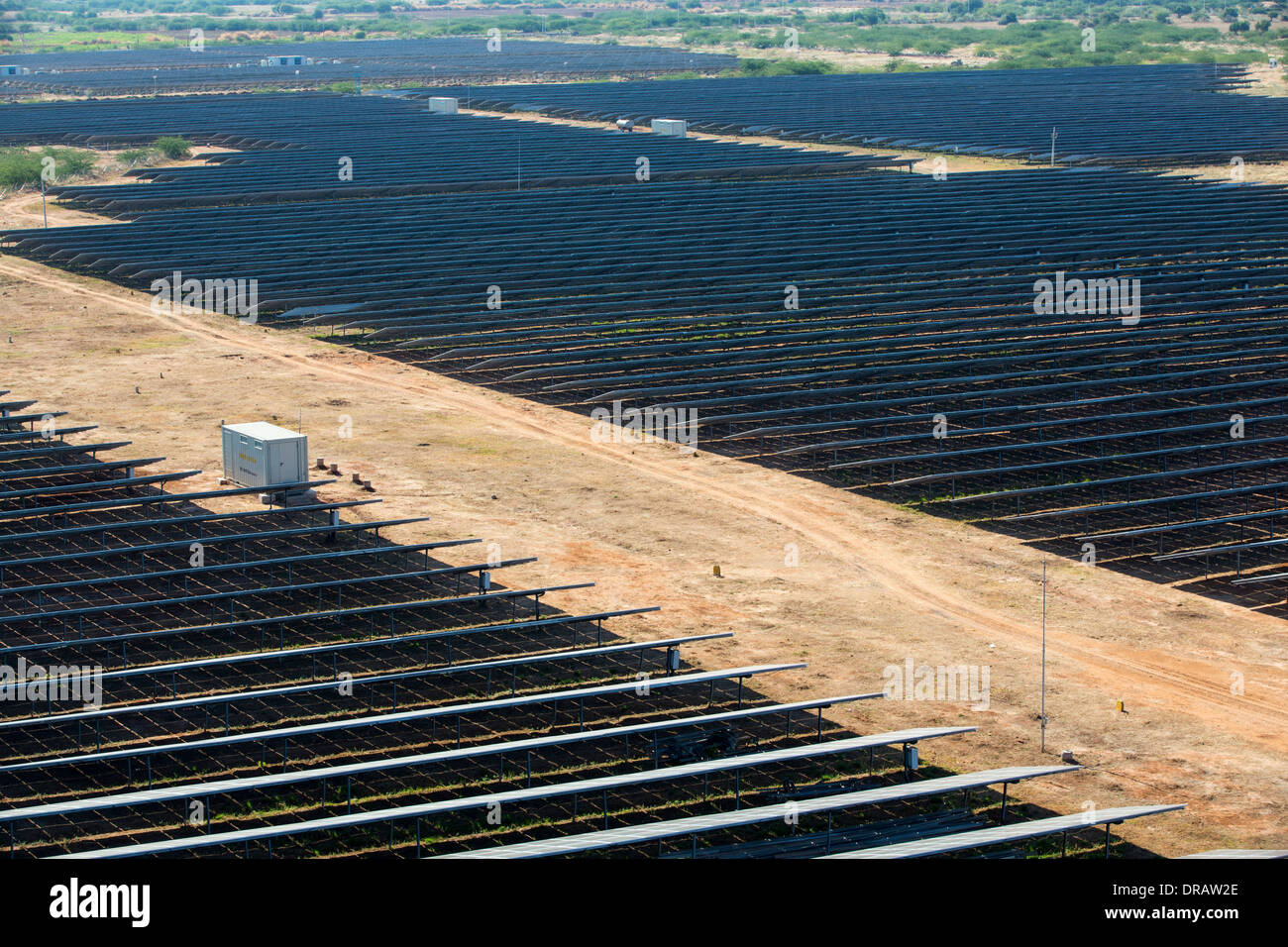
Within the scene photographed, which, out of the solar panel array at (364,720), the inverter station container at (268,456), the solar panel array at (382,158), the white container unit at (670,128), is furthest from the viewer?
the white container unit at (670,128)

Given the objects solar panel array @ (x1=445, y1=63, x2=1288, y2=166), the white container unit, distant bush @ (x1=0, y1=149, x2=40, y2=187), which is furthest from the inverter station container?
the white container unit

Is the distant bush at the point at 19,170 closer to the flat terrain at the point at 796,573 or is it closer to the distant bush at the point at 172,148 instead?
the distant bush at the point at 172,148

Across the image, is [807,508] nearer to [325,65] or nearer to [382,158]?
[382,158]

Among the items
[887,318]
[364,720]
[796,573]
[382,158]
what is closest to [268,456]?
[796,573]

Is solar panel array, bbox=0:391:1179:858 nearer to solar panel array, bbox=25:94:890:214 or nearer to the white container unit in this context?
solar panel array, bbox=25:94:890:214

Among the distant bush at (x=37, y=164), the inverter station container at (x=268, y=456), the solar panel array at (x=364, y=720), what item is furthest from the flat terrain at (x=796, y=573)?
the distant bush at (x=37, y=164)
